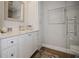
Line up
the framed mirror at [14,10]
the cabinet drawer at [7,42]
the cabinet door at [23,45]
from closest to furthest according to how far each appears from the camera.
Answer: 1. the cabinet drawer at [7,42]
2. the cabinet door at [23,45]
3. the framed mirror at [14,10]

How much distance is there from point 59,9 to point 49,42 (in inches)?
48.4

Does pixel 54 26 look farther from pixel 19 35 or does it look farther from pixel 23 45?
pixel 19 35

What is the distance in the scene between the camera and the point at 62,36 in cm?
295

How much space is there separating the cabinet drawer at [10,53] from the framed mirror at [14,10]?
2.69 ft

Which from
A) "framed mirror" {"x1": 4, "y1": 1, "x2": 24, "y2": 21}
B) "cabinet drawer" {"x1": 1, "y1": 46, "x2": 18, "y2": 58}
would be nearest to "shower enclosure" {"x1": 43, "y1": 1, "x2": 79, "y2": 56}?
"framed mirror" {"x1": 4, "y1": 1, "x2": 24, "y2": 21}

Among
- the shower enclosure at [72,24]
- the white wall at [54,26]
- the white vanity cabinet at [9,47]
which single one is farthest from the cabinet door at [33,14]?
the white vanity cabinet at [9,47]

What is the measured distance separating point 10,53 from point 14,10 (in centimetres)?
128

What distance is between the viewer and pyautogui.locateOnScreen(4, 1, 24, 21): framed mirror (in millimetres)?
1992

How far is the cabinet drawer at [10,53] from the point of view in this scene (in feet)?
4.09

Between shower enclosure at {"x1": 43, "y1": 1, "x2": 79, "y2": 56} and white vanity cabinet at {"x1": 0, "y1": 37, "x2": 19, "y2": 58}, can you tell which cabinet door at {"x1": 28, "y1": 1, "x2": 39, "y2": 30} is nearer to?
shower enclosure at {"x1": 43, "y1": 1, "x2": 79, "y2": 56}

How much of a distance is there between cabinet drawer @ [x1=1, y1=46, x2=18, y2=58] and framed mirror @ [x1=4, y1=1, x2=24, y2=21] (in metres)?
0.82

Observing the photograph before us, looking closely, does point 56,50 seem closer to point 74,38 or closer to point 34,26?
point 74,38

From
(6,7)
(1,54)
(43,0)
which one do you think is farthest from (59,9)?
(1,54)

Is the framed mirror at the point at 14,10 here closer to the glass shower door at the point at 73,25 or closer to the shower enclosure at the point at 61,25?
the shower enclosure at the point at 61,25
